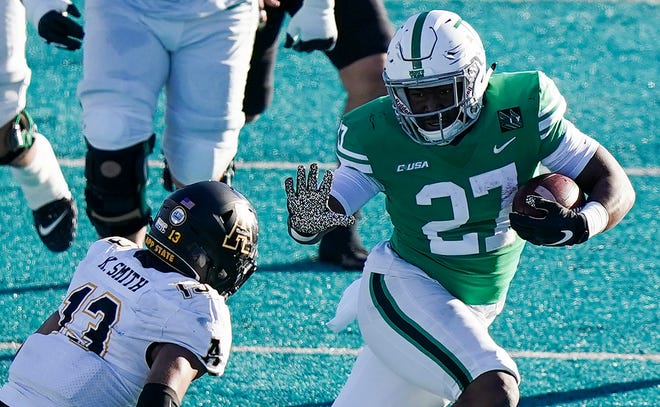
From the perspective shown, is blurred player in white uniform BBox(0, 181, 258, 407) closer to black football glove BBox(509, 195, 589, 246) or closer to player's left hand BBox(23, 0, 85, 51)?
black football glove BBox(509, 195, 589, 246)

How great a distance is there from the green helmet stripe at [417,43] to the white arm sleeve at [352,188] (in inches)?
14.6

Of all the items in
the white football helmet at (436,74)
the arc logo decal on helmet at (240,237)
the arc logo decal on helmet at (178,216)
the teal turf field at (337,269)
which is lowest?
the teal turf field at (337,269)

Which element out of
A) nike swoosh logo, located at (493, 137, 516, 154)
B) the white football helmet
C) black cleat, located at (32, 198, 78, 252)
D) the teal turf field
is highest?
the white football helmet

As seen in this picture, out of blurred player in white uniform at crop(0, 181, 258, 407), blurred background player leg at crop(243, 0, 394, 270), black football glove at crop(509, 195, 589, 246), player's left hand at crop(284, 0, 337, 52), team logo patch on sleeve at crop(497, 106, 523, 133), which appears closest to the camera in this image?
blurred player in white uniform at crop(0, 181, 258, 407)

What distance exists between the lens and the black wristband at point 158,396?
2.62 meters

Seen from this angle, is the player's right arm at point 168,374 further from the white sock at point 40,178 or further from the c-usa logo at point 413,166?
the white sock at point 40,178

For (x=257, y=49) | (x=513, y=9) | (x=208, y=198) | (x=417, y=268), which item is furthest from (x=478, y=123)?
(x=513, y=9)

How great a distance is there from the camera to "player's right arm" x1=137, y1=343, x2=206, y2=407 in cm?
263

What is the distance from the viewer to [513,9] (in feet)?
27.2

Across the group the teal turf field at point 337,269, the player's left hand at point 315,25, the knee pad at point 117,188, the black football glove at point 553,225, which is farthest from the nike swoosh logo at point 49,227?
the black football glove at point 553,225

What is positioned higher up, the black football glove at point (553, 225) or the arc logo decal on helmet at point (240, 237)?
the arc logo decal on helmet at point (240, 237)

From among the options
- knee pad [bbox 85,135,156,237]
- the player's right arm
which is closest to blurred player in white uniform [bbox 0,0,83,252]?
knee pad [bbox 85,135,156,237]

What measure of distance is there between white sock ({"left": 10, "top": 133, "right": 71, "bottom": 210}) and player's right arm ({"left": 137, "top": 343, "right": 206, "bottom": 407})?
6.85ft

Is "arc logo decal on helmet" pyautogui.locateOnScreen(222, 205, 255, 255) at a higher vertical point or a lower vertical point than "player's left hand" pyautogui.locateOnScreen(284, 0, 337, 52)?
higher
